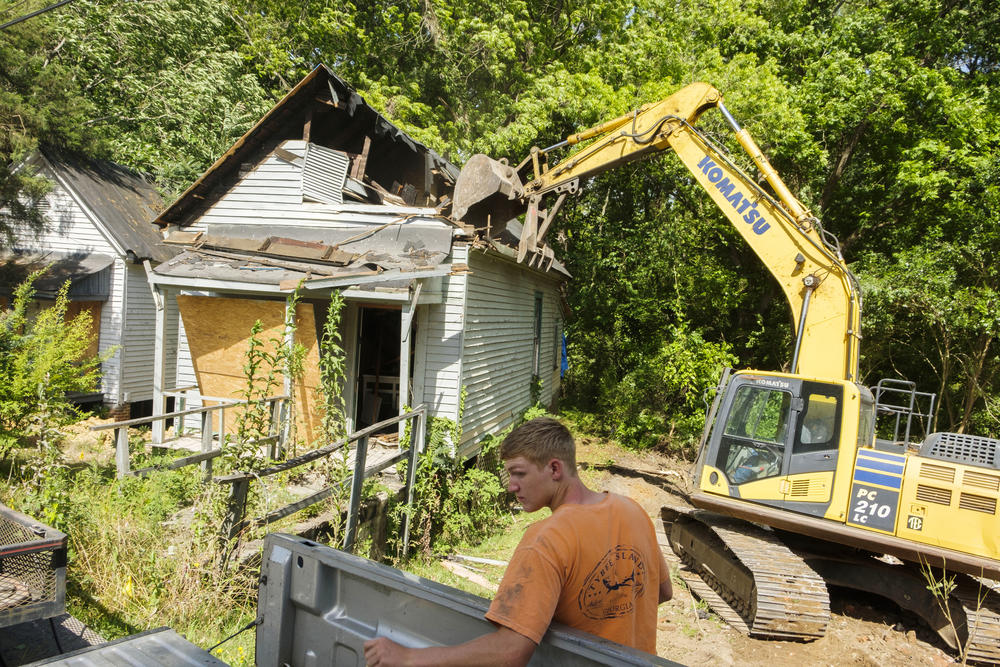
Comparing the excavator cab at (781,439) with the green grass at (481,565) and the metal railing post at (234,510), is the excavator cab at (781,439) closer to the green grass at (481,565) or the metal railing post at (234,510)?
the green grass at (481,565)

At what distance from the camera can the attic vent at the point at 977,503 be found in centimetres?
628

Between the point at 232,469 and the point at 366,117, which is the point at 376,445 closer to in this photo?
the point at 232,469

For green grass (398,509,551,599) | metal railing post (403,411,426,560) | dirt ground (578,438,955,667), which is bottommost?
dirt ground (578,438,955,667)

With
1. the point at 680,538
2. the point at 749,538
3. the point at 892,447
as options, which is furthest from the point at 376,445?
the point at 892,447

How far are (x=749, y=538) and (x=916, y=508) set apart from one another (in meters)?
1.80

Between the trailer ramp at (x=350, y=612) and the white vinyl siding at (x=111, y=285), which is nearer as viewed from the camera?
the trailer ramp at (x=350, y=612)

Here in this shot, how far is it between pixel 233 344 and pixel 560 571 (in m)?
8.16

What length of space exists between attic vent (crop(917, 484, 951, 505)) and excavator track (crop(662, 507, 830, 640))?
1.41 m

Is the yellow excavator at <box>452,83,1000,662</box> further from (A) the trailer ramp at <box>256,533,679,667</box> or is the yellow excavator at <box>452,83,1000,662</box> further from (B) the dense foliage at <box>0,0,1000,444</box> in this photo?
(B) the dense foliage at <box>0,0,1000,444</box>

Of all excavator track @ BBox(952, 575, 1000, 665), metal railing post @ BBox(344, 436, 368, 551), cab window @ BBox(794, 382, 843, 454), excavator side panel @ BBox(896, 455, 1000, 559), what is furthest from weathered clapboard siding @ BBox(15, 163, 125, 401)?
excavator track @ BBox(952, 575, 1000, 665)

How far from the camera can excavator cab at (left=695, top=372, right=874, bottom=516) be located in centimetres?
695

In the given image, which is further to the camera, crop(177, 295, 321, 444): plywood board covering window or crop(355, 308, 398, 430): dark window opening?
crop(355, 308, 398, 430): dark window opening

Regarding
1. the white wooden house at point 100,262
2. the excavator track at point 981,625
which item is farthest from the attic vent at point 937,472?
the white wooden house at point 100,262

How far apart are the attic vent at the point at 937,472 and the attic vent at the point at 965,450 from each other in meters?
0.24
